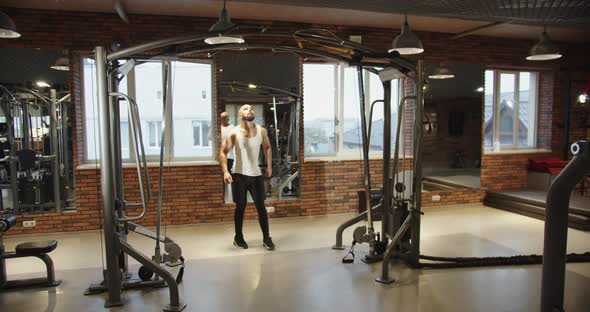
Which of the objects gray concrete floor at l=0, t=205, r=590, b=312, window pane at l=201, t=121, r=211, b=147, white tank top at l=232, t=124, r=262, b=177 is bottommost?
gray concrete floor at l=0, t=205, r=590, b=312

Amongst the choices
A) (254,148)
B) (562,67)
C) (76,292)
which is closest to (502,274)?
(254,148)

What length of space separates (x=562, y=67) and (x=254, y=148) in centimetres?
627

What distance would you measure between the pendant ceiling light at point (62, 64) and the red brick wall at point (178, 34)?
0.07 metres

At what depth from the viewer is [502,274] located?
3918mm

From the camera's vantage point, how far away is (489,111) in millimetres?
7590

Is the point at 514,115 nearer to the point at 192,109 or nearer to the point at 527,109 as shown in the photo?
the point at 527,109

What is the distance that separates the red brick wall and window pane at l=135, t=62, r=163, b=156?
1.41 ft

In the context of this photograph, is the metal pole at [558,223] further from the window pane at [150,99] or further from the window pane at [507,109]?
the window pane at [507,109]

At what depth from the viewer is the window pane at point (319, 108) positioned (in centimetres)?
630

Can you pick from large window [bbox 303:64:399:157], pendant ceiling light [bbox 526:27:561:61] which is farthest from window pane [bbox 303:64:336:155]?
pendant ceiling light [bbox 526:27:561:61]

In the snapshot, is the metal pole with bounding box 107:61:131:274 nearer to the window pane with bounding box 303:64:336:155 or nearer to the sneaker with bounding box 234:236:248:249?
the sneaker with bounding box 234:236:248:249

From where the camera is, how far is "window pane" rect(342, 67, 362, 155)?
21.4 feet

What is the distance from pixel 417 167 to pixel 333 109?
2769 millimetres

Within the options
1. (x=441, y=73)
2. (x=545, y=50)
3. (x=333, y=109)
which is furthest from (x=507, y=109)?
(x=333, y=109)
